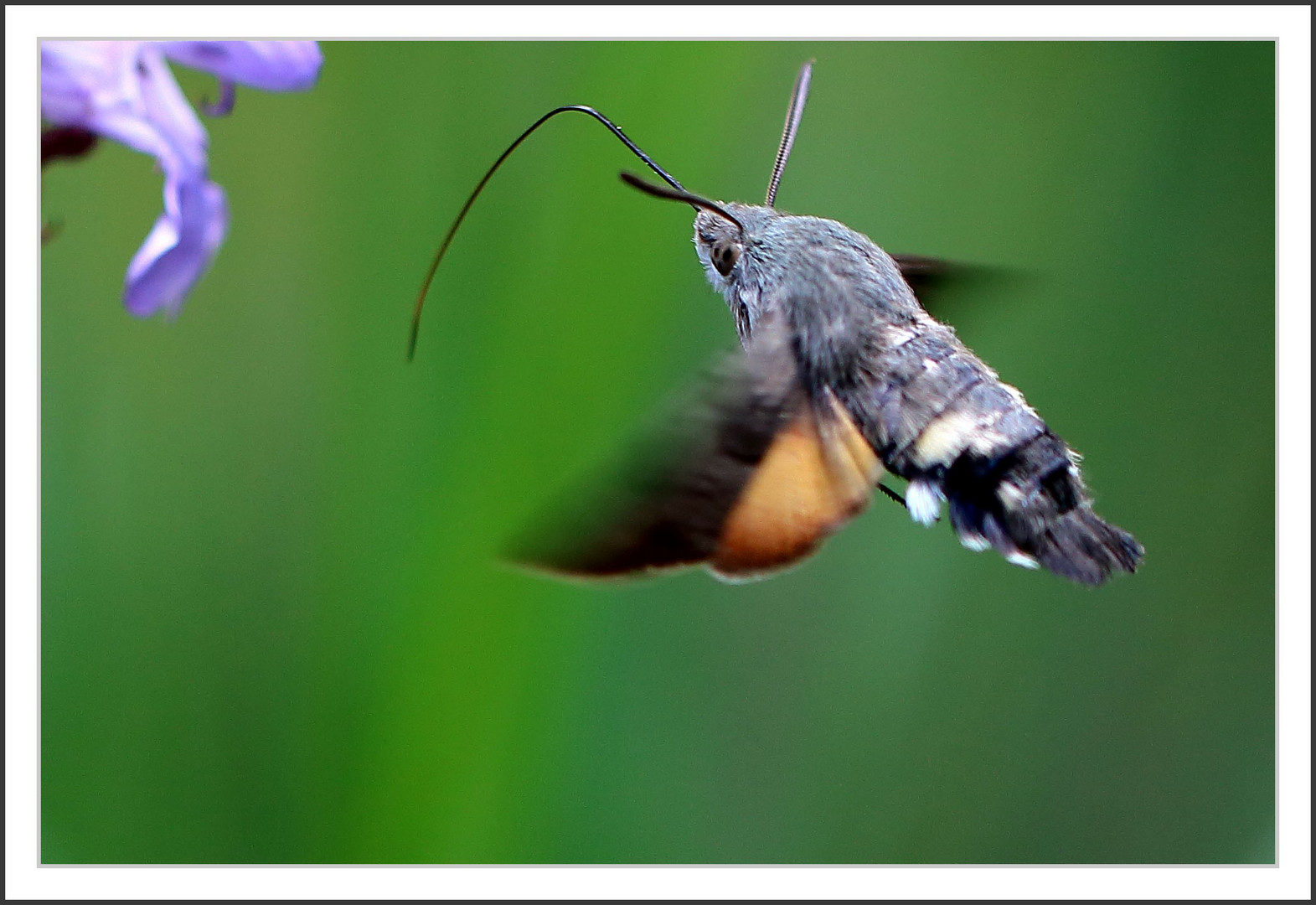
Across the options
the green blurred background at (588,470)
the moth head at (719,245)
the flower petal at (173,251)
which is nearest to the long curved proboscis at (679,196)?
the moth head at (719,245)

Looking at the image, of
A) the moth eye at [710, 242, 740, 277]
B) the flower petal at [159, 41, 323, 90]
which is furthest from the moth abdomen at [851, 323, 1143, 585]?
the flower petal at [159, 41, 323, 90]

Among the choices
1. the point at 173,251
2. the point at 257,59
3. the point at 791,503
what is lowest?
the point at 791,503

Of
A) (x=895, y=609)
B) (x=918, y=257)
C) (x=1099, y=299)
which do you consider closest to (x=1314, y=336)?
(x=918, y=257)

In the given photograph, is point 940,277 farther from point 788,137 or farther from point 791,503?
point 791,503

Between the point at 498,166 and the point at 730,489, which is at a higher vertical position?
the point at 498,166

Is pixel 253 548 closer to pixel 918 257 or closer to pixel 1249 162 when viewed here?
pixel 918 257

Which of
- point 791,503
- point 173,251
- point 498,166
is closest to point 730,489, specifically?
point 791,503
